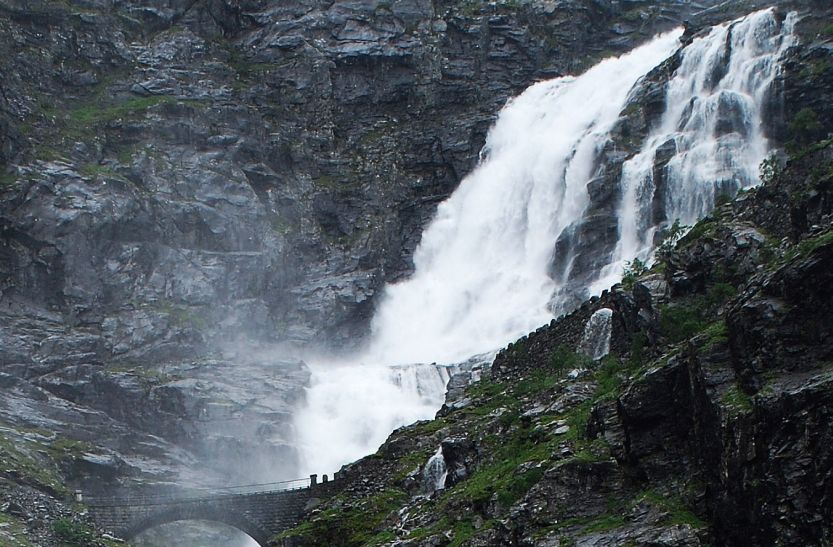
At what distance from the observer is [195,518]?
58000 mm

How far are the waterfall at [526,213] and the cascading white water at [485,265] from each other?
4.5 inches

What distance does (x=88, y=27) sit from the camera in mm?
91250

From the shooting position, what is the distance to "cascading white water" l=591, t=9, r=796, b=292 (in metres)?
57.8

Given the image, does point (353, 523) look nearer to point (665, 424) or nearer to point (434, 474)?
point (434, 474)

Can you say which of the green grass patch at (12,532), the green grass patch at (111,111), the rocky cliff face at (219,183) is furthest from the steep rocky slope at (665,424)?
the green grass patch at (111,111)

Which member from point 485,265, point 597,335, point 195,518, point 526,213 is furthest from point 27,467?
point 526,213

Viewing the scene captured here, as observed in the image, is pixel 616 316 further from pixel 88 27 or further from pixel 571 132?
pixel 88 27

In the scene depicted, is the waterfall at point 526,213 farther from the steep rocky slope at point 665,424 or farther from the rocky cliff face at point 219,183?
the steep rocky slope at point 665,424

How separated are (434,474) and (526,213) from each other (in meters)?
43.0

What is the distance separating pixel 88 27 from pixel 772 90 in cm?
5927

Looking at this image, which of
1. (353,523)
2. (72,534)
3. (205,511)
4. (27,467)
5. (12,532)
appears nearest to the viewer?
(353,523)

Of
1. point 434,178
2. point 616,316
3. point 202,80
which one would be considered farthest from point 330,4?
point 616,316

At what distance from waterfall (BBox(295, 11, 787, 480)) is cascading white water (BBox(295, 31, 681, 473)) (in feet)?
0.38

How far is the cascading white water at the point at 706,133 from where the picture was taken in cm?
5784
